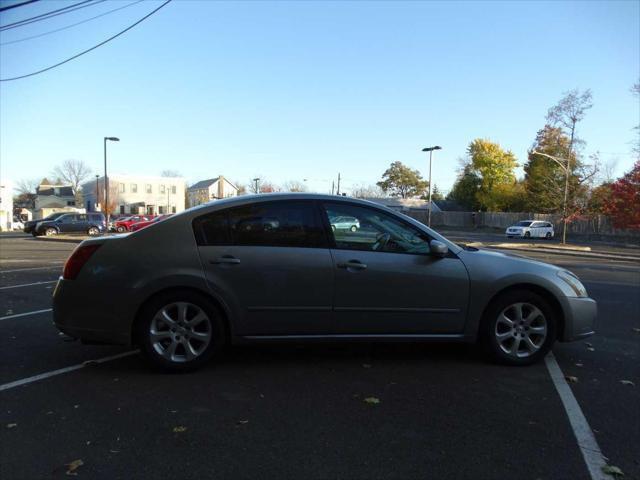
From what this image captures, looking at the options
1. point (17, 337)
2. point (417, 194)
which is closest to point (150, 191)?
point (417, 194)

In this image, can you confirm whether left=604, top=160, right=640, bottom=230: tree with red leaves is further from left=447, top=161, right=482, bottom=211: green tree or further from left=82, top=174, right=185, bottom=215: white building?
left=82, top=174, right=185, bottom=215: white building

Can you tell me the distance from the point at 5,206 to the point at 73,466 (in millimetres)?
65774

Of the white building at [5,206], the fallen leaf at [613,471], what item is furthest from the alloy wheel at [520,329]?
the white building at [5,206]

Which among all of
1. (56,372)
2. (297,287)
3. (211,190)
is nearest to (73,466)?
(56,372)

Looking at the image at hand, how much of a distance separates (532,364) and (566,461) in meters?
1.87

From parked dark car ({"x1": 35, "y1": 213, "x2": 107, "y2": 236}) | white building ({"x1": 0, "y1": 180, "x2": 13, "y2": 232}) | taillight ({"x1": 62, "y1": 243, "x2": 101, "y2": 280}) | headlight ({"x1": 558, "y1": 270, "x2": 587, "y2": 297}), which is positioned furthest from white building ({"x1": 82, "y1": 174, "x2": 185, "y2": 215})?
headlight ({"x1": 558, "y1": 270, "x2": 587, "y2": 297})

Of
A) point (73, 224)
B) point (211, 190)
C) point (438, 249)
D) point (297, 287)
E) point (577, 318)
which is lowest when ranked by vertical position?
point (577, 318)

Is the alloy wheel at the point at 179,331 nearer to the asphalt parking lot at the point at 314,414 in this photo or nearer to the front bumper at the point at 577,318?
the asphalt parking lot at the point at 314,414

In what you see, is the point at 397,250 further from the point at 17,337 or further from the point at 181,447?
the point at 17,337

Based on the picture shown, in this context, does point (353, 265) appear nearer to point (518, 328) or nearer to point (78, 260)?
Answer: point (518, 328)

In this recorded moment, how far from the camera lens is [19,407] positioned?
12.1ft

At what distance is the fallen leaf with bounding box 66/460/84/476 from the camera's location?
9.14 ft

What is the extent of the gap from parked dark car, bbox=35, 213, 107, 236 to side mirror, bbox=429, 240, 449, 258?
3524cm

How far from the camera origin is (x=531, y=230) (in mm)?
40531
